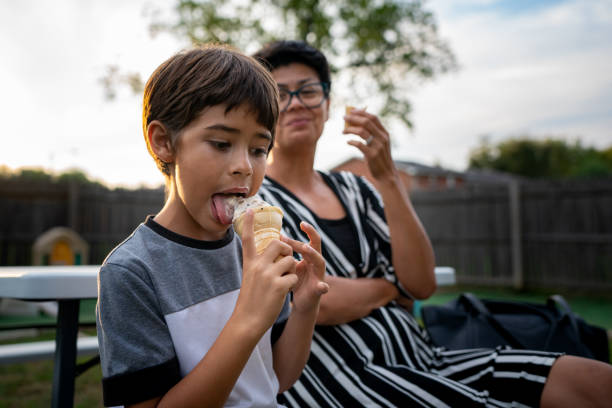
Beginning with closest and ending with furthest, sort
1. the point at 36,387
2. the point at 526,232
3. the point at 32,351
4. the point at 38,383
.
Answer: the point at 32,351 → the point at 36,387 → the point at 38,383 → the point at 526,232

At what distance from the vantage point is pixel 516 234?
413 inches

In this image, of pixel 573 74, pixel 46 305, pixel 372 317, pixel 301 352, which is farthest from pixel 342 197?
pixel 573 74

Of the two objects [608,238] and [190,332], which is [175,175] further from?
[608,238]

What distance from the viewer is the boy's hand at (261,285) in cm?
106

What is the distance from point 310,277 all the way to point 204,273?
0.32m

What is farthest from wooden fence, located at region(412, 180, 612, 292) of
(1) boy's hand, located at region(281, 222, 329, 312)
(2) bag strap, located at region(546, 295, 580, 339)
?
(1) boy's hand, located at region(281, 222, 329, 312)

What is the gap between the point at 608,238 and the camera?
9258 millimetres

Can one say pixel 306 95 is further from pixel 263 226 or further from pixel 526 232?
pixel 526 232

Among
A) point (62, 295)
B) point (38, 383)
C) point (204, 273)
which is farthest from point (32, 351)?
point (204, 273)

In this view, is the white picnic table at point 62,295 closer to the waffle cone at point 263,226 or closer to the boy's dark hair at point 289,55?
the waffle cone at point 263,226

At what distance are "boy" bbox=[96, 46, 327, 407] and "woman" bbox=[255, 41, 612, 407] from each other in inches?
12.9

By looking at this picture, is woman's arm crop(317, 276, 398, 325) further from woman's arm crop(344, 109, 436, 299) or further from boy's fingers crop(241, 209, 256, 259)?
boy's fingers crop(241, 209, 256, 259)

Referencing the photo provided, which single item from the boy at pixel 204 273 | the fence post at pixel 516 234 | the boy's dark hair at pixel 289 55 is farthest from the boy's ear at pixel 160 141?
the fence post at pixel 516 234

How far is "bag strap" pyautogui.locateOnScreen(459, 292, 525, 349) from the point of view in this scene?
2131 millimetres
